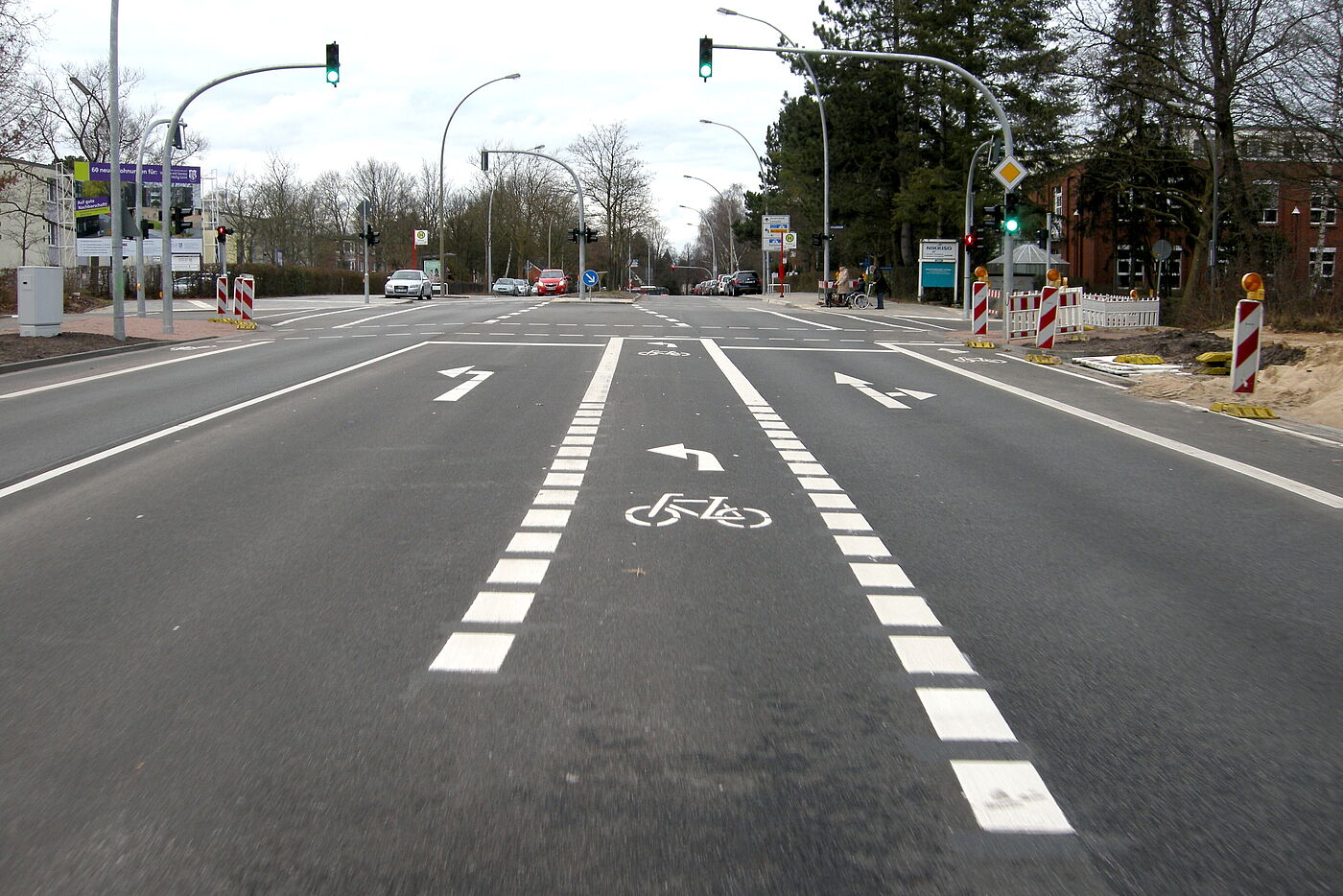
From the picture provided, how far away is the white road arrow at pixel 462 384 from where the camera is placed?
44.3 feet

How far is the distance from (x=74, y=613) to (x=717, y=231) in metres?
154

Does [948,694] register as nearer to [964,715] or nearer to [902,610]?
[964,715]

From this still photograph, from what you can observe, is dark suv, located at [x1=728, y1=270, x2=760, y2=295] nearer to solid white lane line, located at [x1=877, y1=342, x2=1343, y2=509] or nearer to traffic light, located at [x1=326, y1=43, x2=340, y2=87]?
traffic light, located at [x1=326, y1=43, x2=340, y2=87]

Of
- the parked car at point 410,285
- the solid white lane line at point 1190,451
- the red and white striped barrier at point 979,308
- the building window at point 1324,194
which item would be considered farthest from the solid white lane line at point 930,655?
the parked car at point 410,285

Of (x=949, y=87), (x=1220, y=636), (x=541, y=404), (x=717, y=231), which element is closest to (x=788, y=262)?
(x=717, y=231)

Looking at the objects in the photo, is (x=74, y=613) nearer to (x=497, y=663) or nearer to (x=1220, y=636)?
(x=497, y=663)

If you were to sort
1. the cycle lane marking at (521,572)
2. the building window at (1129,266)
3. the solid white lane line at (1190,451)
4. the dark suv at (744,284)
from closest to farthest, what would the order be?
the cycle lane marking at (521,572) < the solid white lane line at (1190,451) < the building window at (1129,266) < the dark suv at (744,284)

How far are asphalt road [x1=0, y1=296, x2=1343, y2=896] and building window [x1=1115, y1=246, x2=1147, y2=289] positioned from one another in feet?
183

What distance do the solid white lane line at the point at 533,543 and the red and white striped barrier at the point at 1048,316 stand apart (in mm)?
17038

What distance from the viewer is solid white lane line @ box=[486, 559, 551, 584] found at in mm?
5785

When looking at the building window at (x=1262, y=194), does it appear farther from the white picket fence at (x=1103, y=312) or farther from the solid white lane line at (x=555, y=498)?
the solid white lane line at (x=555, y=498)

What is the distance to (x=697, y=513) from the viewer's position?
737 cm

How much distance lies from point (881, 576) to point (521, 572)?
5.66 ft

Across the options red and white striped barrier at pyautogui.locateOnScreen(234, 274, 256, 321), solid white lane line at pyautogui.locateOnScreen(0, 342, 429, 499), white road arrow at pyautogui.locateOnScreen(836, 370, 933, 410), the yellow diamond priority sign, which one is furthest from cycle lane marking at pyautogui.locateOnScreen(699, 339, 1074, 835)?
red and white striped barrier at pyautogui.locateOnScreen(234, 274, 256, 321)
